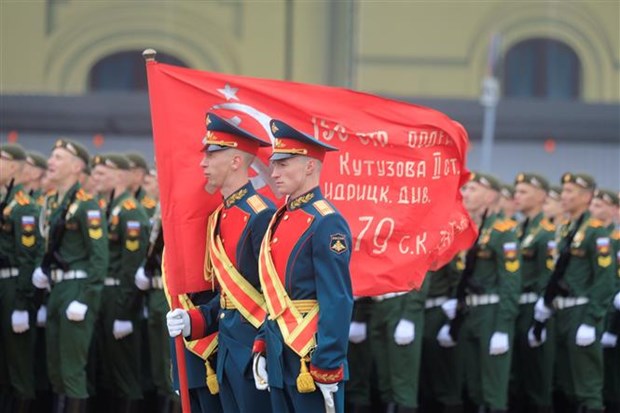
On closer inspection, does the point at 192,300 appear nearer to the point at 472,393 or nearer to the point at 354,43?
the point at 472,393

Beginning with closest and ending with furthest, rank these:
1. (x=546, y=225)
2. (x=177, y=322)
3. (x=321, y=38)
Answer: (x=177, y=322) → (x=546, y=225) → (x=321, y=38)

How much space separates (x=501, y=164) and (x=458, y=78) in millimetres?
3769

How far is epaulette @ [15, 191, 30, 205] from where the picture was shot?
11.1 meters

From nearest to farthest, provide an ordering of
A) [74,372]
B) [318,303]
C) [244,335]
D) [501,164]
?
[318,303] → [244,335] → [74,372] → [501,164]

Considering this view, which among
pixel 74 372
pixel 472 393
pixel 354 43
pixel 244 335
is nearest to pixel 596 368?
pixel 472 393

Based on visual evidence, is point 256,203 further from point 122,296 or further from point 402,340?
point 122,296

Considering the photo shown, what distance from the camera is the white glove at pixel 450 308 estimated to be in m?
11.7

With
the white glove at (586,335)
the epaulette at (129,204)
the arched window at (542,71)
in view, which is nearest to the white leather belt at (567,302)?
the white glove at (586,335)

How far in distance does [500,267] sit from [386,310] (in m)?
0.94

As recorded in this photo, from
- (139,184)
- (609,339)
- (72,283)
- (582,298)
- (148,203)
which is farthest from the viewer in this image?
(139,184)

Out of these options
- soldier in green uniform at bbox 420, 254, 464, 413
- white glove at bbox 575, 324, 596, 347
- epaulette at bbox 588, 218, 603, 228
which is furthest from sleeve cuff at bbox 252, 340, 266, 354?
epaulette at bbox 588, 218, 603, 228

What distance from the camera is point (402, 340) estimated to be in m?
11.0

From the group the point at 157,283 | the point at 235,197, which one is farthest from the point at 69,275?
the point at 235,197

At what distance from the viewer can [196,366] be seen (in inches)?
315
